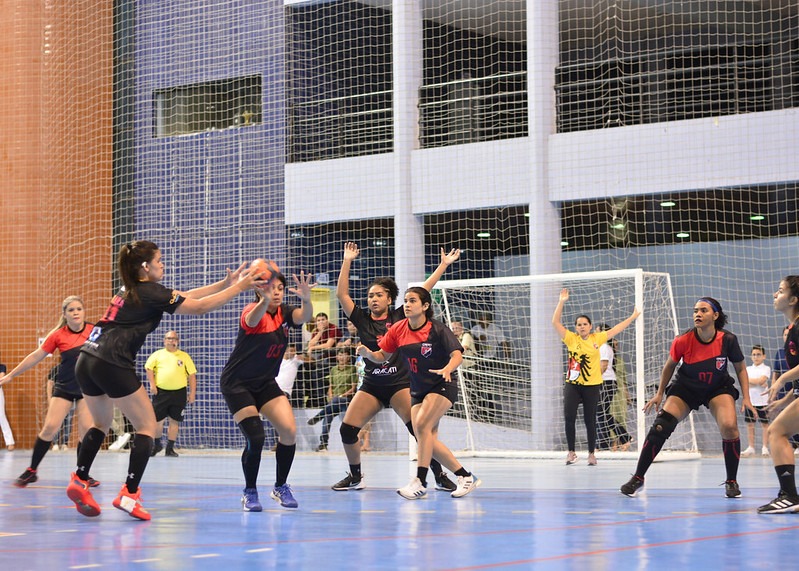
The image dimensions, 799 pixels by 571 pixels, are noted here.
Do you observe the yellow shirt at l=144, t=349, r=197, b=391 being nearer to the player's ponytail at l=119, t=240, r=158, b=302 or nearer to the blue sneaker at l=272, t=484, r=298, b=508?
the blue sneaker at l=272, t=484, r=298, b=508

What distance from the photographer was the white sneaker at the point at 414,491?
8.05 metres

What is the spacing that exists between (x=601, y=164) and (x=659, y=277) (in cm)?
233

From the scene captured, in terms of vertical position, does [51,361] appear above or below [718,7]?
below

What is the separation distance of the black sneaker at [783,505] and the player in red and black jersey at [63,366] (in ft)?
19.6

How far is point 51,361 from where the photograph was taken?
19.1m

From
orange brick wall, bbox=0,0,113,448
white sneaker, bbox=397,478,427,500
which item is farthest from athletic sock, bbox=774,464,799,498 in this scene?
orange brick wall, bbox=0,0,113,448

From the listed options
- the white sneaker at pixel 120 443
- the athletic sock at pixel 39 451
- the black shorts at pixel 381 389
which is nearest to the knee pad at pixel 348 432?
the black shorts at pixel 381 389

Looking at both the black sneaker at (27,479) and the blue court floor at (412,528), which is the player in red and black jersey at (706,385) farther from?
the black sneaker at (27,479)

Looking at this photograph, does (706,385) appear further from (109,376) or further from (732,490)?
(109,376)

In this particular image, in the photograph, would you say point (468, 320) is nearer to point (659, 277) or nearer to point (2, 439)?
point (659, 277)

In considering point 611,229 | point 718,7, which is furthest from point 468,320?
point 718,7

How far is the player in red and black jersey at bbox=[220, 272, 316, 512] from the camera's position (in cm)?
734

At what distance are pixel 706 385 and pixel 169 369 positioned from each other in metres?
9.31

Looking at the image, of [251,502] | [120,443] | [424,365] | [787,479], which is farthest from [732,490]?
[120,443]
